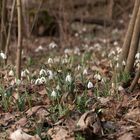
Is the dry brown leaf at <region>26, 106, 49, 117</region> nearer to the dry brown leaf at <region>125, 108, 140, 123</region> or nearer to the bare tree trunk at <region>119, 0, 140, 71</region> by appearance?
the dry brown leaf at <region>125, 108, 140, 123</region>

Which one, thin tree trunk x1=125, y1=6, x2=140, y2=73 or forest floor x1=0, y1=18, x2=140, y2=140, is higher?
thin tree trunk x1=125, y1=6, x2=140, y2=73

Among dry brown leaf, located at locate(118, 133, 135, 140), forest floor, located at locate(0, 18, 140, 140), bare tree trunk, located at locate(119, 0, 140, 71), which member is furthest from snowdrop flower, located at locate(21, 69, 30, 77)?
dry brown leaf, located at locate(118, 133, 135, 140)

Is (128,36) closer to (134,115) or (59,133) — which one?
(134,115)

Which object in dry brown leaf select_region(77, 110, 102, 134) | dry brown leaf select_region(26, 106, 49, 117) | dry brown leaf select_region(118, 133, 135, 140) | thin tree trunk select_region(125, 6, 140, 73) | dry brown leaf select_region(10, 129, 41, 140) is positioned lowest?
dry brown leaf select_region(10, 129, 41, 140)

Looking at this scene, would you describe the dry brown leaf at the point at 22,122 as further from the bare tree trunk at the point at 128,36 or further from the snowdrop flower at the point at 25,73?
the bare tree trunk at the point at 128,36

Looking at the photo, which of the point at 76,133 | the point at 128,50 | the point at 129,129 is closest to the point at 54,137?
the point at 76,133

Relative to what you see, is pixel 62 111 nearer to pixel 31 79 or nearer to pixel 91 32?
pixel 31 79

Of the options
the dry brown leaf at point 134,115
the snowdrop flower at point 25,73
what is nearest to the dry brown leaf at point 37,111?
the dry brown leaf at point 134,115

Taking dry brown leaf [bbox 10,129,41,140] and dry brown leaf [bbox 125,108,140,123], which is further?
dry brown leaf [bbox 125,108,140,123]

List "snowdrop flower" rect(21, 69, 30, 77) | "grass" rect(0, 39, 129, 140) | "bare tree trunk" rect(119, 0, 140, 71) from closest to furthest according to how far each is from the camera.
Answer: "grass" rect(0, 39, 129, 140)
"bare tree trunk" rect(119, 0, 140, 71)
"snowdrop flower" rect(21, 69, 30, 77)

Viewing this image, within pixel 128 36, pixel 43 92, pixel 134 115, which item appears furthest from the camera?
pixel 128 36

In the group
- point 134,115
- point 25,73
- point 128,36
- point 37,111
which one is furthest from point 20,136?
point 128,36

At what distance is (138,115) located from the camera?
3.73 metres

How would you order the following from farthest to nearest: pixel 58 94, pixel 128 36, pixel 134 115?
pixel 128 36 < pixel 58 94 < pixel 134 115
